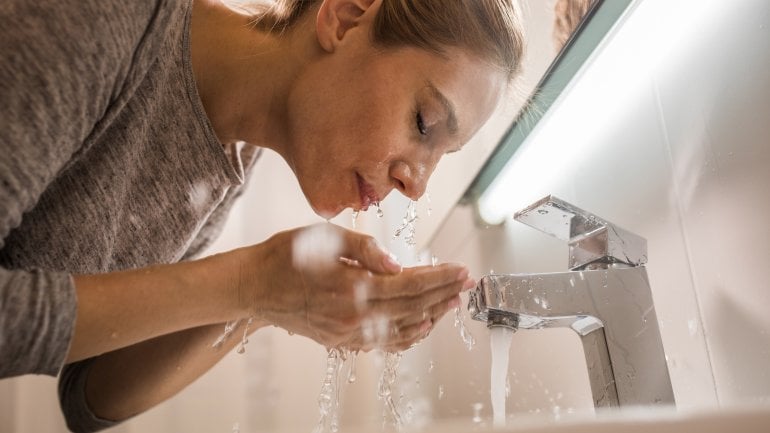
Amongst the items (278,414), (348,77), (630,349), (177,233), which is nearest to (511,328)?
(630,349)

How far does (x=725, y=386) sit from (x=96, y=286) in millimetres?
517

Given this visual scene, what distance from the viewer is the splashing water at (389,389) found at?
1.03 metres

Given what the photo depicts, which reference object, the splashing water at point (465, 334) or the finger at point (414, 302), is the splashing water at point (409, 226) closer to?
the splashing water at point (465, 334)

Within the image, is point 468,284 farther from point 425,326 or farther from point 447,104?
point 447,104

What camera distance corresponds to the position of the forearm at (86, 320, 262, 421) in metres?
0.75

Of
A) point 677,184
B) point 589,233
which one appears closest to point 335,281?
point 589,233

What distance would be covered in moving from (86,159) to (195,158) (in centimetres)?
13

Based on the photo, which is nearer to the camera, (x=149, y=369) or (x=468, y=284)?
(x=468, y=284)

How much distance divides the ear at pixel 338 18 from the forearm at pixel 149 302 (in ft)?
0.97

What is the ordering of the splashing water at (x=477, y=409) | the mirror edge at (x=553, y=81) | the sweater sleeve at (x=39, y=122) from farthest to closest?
1. the splashing water at (x=477, y=409)
2. the mirror edge at (x=553, y=81)
3. the sweater sleeve at (x=39, y=122)

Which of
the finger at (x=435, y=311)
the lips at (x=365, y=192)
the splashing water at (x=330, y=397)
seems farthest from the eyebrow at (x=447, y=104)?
the splashing water at (x=330, y=397)

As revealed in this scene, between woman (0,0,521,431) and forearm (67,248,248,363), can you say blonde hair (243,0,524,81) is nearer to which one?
woman (0,0,521,431)

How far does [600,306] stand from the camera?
0.59m

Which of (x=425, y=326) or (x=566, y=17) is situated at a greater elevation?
(x=566, y=17)
